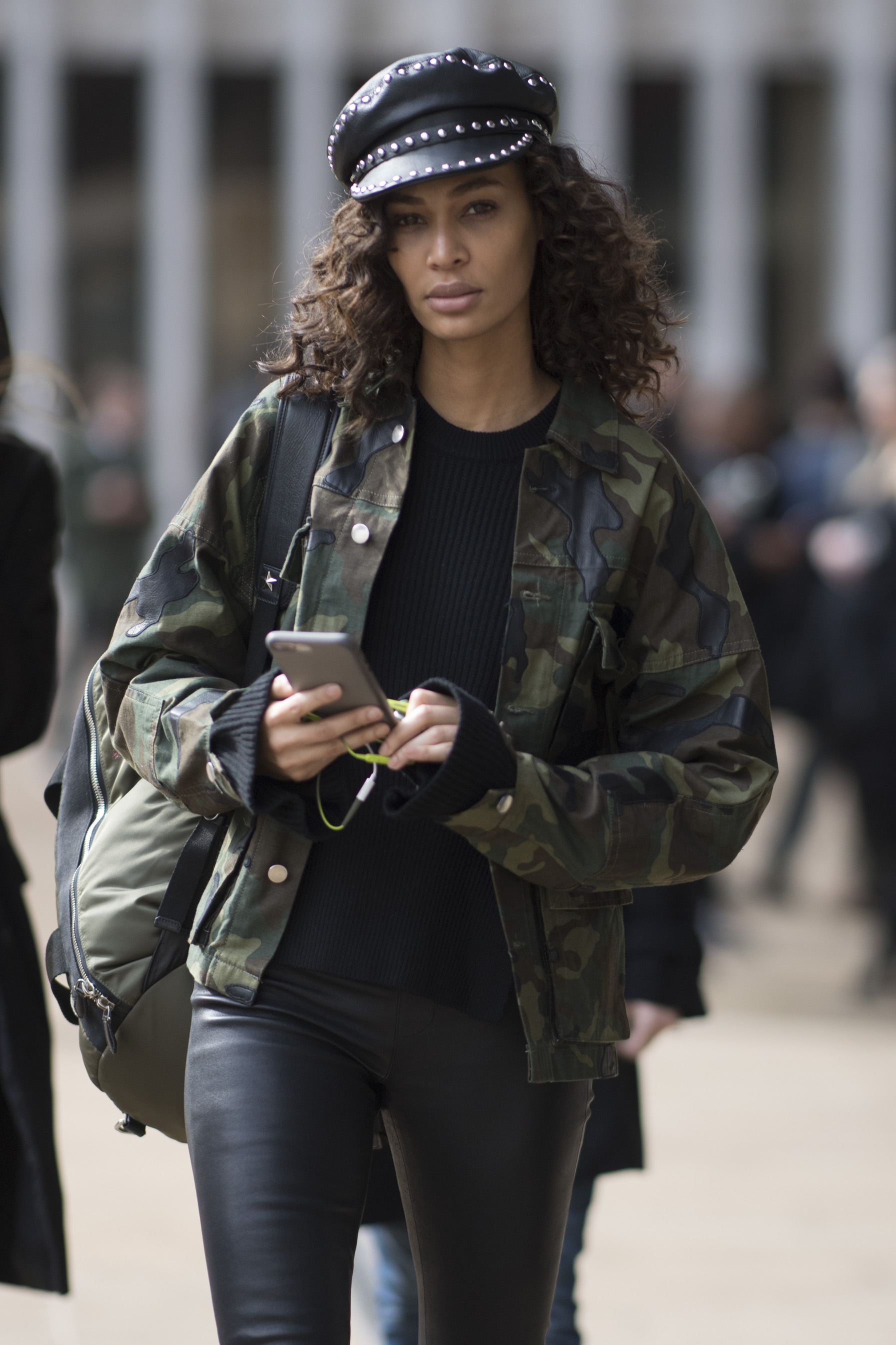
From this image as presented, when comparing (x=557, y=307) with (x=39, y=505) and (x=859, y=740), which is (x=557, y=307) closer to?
(x=39, y=505)

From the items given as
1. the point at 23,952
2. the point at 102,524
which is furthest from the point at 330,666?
the point at 102,524

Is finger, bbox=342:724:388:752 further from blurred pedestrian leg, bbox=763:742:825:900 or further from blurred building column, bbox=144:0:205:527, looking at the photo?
blurred building column, bbox=144:0:205:527

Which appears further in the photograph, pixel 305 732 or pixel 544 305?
pixel 544 305

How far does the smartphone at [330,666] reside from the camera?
210 cm

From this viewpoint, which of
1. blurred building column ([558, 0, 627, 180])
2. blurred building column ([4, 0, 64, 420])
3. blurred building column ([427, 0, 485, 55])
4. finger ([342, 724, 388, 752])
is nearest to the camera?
finger ([342, 724, 388, 752])

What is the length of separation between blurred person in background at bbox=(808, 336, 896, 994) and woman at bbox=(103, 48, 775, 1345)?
5.00 m

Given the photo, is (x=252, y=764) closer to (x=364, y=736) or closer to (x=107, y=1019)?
(x=364, y=736)

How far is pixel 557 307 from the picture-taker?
2.62 meters

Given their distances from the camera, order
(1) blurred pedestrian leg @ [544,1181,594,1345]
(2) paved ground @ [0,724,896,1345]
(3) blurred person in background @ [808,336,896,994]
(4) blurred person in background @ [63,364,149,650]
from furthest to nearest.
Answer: (4) blurred person in background @ [63,364,149,650] < (3) blurred person in background @ [808,336,896,994] < (2) paved ground @ [0,724,896,1345] < (1) blurred pedestrian leg @ [544,1181,594,1345]

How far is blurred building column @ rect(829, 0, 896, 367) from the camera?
58.9 feet

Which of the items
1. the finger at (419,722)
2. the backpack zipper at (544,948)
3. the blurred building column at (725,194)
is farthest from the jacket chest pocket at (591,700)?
the blurred building column at (725,194)

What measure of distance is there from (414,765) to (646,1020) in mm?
1176

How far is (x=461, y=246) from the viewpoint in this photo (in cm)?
248

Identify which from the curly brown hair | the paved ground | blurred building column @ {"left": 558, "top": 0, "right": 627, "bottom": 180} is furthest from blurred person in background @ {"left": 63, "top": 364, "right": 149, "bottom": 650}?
the curly brown hair
